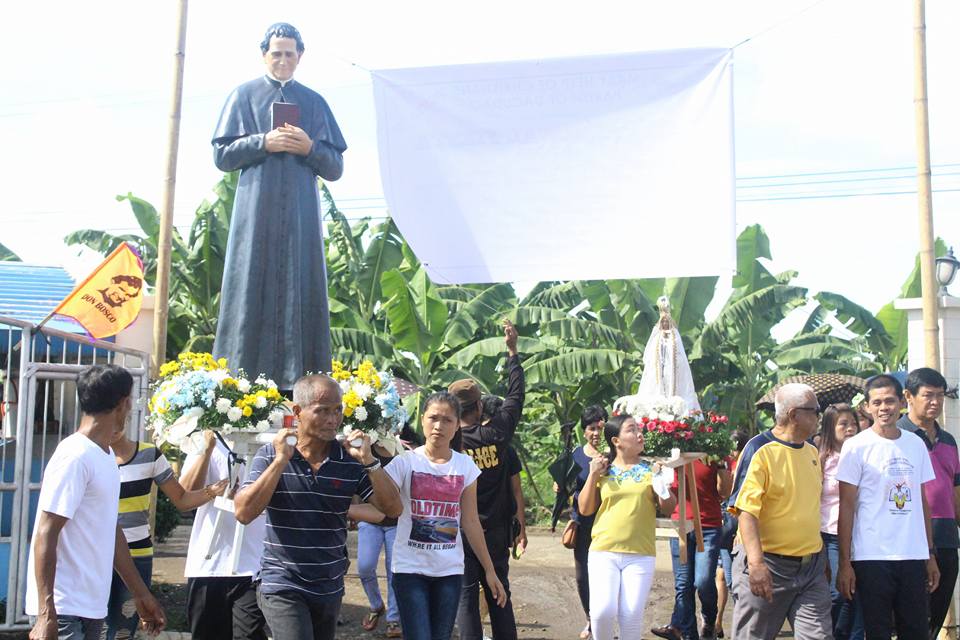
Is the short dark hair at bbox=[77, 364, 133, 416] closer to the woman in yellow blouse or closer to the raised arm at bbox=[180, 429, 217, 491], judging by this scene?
the raised arm at bbox=[180, 429, 217, 491]

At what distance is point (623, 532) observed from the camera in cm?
637

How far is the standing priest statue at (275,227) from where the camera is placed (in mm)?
6426

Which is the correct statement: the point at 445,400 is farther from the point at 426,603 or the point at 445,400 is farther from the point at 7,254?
the point at 7,254

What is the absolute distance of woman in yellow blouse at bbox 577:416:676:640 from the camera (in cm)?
630

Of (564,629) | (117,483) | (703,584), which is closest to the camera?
(117,483)

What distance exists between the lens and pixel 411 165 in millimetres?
6820

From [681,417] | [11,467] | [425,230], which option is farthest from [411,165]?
[11,467]

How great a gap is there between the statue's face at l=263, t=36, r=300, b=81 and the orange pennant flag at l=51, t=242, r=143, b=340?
4912 mm

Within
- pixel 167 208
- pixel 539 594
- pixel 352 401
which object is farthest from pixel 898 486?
pixel 167 208

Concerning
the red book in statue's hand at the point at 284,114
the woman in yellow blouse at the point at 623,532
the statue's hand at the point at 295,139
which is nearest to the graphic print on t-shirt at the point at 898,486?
the woman in yellow blouse at the point at 623,532

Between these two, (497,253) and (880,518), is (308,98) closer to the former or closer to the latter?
(497,253)

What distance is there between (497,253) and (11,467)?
497 centimetres

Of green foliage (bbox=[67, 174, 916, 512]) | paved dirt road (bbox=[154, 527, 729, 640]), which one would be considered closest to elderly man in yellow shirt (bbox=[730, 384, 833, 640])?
paved dirt road (bbox=[154, 527, 729, 640])

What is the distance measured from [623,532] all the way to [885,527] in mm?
1496
